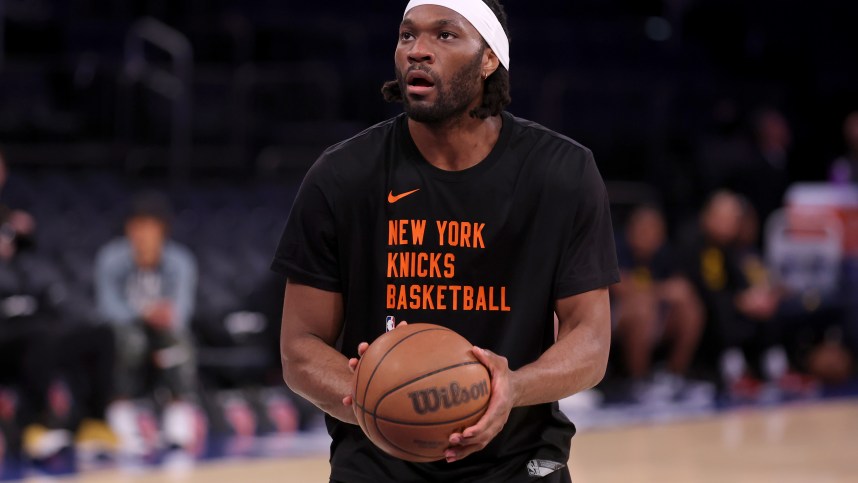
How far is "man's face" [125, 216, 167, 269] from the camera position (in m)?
8.22

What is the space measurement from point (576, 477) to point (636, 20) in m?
9.09

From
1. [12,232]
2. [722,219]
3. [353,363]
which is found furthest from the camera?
[722,219]

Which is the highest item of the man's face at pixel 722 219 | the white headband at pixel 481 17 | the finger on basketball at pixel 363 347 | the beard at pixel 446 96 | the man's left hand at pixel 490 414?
the white headband at pixel 481 17

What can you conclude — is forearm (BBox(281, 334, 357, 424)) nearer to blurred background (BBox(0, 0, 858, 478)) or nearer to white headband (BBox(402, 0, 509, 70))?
white headband (BBox(402, 0, 509, 70))

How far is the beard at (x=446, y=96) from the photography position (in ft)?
9.72

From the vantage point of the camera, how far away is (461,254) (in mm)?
3053

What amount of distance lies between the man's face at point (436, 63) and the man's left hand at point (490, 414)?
22.7 inches

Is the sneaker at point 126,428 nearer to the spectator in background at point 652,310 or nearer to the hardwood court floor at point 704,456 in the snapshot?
the hardwood court floor at point 704,456

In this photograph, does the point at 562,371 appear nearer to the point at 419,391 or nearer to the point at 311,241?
the point at 419,391

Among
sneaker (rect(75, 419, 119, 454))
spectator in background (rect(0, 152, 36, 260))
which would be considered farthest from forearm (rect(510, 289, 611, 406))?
spectator in background (rect(0, 152, 36, 260))

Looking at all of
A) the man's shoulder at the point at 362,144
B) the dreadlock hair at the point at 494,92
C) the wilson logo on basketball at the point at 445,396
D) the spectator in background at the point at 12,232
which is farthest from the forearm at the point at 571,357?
the spectator in background at the point at 12,232

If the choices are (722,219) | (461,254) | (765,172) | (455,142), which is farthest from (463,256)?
(765,172)

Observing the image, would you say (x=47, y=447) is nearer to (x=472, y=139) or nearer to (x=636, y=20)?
(x=472, y=139)

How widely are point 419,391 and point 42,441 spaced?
531 centimetres
